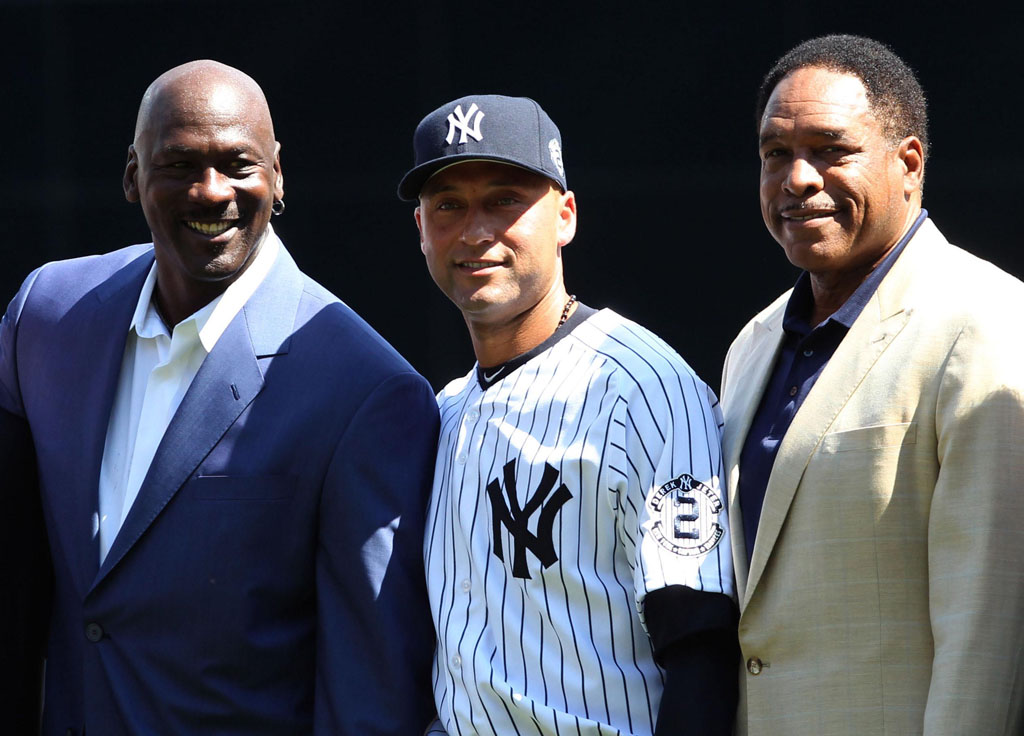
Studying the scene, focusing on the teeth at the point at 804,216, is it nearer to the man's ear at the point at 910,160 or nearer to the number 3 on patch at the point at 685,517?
the man's ear at the point at 910,160

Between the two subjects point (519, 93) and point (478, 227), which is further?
point (519, 93)

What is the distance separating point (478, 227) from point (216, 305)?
641mm

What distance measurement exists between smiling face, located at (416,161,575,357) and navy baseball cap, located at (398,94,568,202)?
0.04m

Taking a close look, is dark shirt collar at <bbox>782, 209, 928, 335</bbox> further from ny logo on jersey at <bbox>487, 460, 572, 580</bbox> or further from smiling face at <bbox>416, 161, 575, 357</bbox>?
ny logo on jersey at <bbox>487, 460, 572, 580</bbox>

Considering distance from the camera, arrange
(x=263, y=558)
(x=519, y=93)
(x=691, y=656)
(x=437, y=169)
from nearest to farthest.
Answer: (x=691, y=656), (x=263, y=558), (x=437, y=169), (x=519, y=93)

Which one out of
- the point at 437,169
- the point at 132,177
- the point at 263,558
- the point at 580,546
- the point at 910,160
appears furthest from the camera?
the point at 132,177

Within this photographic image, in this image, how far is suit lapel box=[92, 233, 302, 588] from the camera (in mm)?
2896

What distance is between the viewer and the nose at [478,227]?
293 cm

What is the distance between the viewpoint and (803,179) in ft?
8.82

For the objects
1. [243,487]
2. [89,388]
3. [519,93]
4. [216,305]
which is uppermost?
[519,93]

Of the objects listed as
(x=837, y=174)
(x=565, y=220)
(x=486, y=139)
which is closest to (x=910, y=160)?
(x=837, y=174)

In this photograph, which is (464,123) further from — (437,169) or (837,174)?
(837,174)

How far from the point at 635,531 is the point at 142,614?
1.07 metres

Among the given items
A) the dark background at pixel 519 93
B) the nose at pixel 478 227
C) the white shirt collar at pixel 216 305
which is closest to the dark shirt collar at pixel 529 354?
the nose at pixel 478 227
